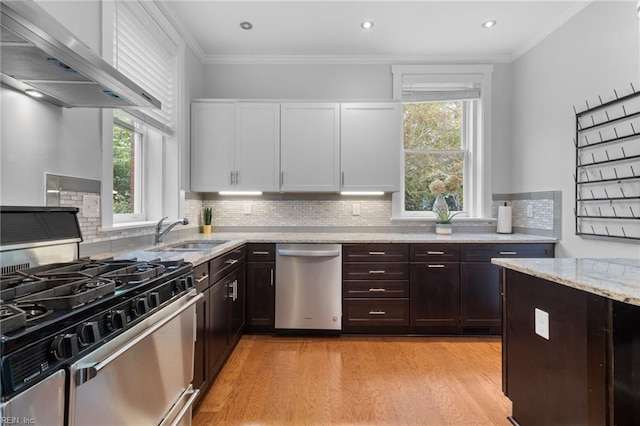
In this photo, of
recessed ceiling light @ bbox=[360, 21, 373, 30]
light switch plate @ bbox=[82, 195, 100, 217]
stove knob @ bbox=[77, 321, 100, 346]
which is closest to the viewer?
stove knob @ bbox=[77, 321, 100, 346]

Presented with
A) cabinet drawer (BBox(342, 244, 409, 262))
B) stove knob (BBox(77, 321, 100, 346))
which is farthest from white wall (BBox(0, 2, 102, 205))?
cabinet drawer (BBox(342, 244, 409, 262))

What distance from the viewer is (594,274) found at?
138 cm

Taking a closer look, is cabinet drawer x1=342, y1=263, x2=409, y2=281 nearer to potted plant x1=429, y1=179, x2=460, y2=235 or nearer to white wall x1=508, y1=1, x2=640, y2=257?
potted plant x1=429, y1=179, x2=460, y2=235

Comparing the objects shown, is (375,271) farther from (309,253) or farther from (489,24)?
(489,24)

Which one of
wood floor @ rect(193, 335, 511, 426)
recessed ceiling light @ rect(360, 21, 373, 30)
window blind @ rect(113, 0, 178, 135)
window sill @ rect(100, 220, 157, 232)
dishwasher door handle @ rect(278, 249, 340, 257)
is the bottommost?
wood floor @ rect(193, 335, 511, 426)

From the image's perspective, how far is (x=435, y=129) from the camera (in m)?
3.74

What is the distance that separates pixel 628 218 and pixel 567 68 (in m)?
1.44

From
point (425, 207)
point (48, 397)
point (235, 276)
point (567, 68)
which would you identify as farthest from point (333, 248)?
point (567, 68)

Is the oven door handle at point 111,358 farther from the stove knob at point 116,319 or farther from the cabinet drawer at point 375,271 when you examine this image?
the cabinet drawer at point 375,271

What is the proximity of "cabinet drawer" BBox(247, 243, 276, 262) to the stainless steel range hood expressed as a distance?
162 cm

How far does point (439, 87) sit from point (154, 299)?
11.8 ft

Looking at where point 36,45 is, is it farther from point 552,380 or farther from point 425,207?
point 425,207

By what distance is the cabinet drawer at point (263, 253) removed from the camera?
3.04 m

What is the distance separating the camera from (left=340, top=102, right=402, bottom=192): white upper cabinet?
3338mm
